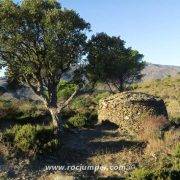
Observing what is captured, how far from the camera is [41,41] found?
30.5 m

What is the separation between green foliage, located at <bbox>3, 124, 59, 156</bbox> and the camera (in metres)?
24.4

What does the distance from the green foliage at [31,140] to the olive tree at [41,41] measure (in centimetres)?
377

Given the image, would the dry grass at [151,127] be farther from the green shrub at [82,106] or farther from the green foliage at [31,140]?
the green shrub at [82,106]

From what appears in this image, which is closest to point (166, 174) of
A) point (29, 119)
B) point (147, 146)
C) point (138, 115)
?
point (147, 146)

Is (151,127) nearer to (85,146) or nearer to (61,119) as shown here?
(85,146)

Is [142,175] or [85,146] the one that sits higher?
[85,146]

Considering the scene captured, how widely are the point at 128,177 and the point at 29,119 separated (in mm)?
13980

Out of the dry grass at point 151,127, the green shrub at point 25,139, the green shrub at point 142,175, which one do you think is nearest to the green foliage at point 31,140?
the green shrub at point 25,139

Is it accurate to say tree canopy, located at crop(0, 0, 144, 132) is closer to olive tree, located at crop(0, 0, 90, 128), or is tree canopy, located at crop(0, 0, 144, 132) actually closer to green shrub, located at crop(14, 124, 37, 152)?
olive tree, located at crop(0, 0, 90, 128)

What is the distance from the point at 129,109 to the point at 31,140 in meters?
9.05

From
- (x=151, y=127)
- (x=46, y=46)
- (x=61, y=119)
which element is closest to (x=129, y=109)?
(x=151, y=127)

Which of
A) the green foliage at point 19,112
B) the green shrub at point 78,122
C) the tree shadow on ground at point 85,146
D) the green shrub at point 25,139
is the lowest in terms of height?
the tree shadow on ground at point 85,146

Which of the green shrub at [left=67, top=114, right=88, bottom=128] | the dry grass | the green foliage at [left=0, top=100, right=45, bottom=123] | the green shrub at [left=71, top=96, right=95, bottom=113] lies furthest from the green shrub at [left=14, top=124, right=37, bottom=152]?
the green shrub at [left=71, top=96, right=95, bottom=113]

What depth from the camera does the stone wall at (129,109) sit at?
3084 cm
